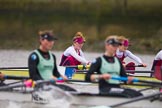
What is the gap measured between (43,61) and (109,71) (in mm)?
918

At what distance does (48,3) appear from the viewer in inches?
1345

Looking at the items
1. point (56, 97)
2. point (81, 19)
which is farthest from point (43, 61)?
point (81, 19)

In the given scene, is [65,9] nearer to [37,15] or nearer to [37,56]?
[37,15]

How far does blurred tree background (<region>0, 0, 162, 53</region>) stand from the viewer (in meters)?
32.9

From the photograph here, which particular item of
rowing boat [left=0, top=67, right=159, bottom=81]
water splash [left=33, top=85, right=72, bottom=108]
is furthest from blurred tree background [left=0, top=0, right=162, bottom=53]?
water splash [left=33, top=85, right=72, bottom=108]

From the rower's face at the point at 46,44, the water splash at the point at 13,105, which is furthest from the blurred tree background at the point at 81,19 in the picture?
the rower's face at the point at 46,44

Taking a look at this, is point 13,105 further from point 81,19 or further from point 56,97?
point 81,19

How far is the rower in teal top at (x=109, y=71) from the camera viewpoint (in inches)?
307

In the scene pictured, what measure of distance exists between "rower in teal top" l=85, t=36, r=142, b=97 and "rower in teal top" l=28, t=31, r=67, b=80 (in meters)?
0.57

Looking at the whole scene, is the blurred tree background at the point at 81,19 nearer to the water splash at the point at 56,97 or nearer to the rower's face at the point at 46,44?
the rower's face at the point at 46,44

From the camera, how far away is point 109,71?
313 inches

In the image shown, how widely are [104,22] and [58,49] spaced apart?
462 centimetres

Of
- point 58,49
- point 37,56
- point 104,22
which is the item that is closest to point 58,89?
point 37,56

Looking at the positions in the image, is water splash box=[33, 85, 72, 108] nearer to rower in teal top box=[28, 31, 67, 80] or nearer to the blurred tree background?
rower in teal top box=[28, 31, 67, 80]
